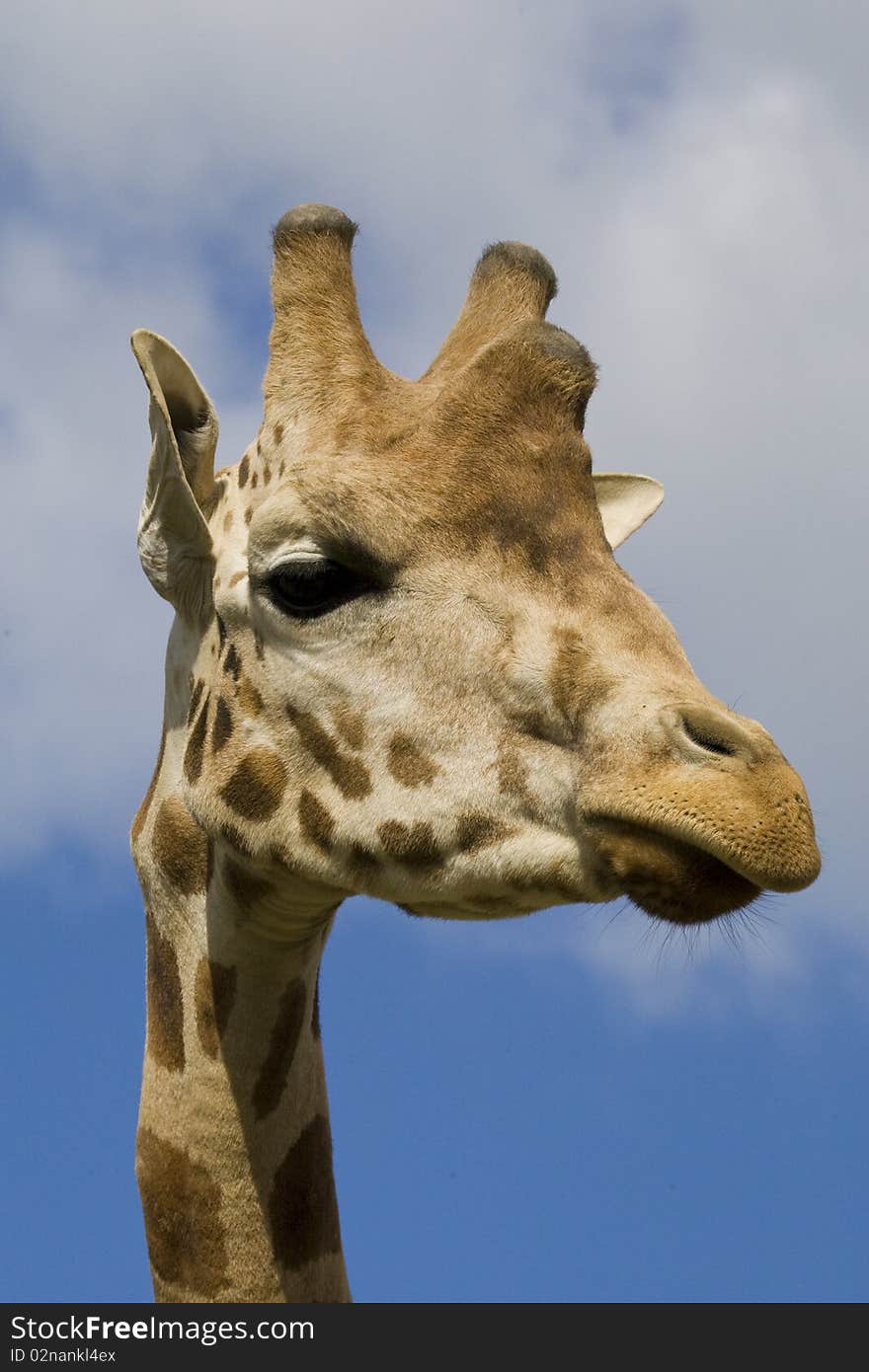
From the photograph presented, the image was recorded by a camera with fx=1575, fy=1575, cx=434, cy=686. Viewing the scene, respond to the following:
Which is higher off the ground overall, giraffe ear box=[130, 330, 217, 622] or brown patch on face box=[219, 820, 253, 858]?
giraffe ear box=[130, 330, 217, 622]

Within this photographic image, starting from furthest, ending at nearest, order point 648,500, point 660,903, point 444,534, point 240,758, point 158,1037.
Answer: point 648,500 < point 158,1037 < point 240,758 < point 444,534 < point 660,903

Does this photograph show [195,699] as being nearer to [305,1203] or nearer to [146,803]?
[146,803]

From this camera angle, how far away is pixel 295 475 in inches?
229

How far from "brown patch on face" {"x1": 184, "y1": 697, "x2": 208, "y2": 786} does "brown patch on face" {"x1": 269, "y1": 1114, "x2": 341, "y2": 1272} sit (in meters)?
1.48

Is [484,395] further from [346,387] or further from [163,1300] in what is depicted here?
[163,1300]

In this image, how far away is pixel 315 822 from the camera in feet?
18.6

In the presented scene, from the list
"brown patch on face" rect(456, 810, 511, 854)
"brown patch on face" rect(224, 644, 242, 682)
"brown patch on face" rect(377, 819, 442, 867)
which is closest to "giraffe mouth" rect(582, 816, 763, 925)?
"brown patch on face" rect(456, 810, 511, 854)

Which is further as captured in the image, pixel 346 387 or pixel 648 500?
pixel 648 500

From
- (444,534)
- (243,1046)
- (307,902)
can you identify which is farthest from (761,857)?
(243,1046)

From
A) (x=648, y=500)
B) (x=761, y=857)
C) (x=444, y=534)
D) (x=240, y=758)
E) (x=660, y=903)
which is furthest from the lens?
(x=648, y=500)

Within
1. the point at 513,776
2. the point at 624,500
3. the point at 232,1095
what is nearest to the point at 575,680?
the point at 513,776

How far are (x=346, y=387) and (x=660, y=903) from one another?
2490mm

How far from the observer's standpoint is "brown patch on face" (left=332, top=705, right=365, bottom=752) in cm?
560

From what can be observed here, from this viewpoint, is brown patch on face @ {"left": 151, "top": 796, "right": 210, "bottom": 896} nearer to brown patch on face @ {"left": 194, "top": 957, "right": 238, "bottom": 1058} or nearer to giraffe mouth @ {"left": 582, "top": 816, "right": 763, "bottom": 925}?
brown patch on face @ {"left": 194, "top": 957, "right": 238, "bottom": 1058}
